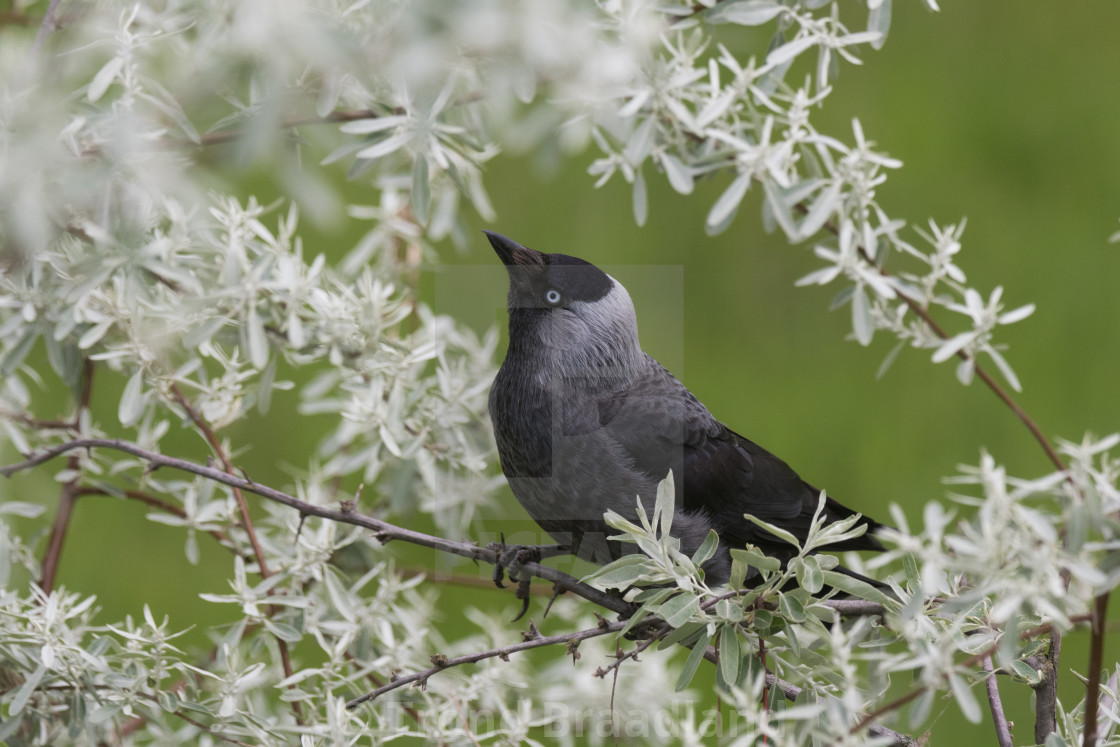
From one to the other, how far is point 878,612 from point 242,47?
744mm

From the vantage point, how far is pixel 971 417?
1874mm

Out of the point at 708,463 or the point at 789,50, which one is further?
the point at 708,463

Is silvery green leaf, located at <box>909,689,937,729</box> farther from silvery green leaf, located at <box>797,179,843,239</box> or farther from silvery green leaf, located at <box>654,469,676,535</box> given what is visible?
silvery green leaf, located at <box>797,179,843,239</box>

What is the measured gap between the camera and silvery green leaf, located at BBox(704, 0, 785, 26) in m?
1.00

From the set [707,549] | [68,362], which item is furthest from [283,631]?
[707,549]

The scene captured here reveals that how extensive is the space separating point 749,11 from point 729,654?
66 centimetres

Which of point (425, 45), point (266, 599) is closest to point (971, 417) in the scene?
point (266, 599)

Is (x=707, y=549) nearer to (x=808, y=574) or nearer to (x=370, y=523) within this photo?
(x=808, y=574)

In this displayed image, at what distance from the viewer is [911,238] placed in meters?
1.99

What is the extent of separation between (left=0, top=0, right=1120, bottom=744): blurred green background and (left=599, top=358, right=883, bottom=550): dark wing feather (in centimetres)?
51

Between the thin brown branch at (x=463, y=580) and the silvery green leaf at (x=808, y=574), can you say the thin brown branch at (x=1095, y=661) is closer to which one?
the silvery green leaf at (x=808, y=574)

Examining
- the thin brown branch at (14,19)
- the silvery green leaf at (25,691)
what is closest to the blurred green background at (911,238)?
the thin brown branch at (14,19)

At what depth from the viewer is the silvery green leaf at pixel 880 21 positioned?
0.99 meters

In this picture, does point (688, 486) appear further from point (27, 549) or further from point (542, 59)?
point (27, 549)
